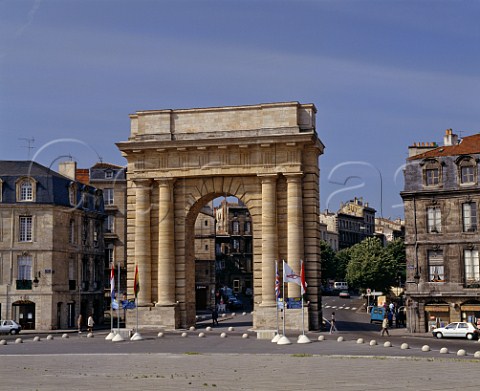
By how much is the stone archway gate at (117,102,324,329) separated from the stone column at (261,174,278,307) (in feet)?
0.24

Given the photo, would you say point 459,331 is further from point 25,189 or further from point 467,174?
point 25,189

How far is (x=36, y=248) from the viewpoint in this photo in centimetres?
6944

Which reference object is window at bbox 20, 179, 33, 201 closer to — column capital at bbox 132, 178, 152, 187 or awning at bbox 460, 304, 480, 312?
column capital at bbox 132, 178, 152, 187

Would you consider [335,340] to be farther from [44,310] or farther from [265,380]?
[44,310]

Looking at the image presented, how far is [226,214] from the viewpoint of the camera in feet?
472

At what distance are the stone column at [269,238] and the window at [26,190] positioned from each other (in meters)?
22.1

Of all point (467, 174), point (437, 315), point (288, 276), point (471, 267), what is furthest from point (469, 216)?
point (288, 276)

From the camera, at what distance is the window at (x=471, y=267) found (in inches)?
2301

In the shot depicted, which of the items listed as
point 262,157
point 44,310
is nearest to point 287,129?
point 262,157

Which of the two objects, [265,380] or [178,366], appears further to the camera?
[178,366]

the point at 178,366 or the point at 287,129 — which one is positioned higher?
the point at 287,129

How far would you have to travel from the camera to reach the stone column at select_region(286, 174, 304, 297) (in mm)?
58438

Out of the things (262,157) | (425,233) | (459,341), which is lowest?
(459,341)

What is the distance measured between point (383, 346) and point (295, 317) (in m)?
14.1
